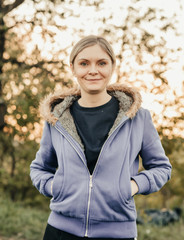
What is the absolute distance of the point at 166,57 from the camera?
16.1 ft

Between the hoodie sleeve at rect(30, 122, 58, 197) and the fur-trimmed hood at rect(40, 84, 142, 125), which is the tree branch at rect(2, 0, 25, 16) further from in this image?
the hoodie sleeve at rect(30, 122, 58, 197)

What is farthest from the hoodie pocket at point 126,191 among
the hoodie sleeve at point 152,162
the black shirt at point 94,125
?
the black shirt at point 94,125

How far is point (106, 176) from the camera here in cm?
191

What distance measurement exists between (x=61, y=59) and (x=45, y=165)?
364 cm

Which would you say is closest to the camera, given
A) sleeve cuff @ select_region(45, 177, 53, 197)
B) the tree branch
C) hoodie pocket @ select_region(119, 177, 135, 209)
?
hoodie pocket @ select_region(119, 177, 135, 209)

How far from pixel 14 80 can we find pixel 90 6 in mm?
1797

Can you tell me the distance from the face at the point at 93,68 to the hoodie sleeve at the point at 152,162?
382 millimetres

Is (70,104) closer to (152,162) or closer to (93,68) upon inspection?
(93,68)

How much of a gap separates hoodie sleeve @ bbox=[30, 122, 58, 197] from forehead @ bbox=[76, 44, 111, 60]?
0.57 metres

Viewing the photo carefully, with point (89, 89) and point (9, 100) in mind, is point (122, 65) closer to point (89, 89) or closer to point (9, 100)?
point (9, 100)

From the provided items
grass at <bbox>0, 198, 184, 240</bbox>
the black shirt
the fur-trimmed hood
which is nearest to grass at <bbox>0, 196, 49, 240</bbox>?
grass at <bbox>0, 198, 184, 240</bbox>

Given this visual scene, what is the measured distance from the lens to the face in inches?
78.2

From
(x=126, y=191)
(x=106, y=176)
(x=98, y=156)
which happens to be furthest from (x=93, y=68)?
(x=126, y=191)

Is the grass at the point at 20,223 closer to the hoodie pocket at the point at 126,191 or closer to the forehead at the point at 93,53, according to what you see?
the hoodie pocket at the point at 126,191
